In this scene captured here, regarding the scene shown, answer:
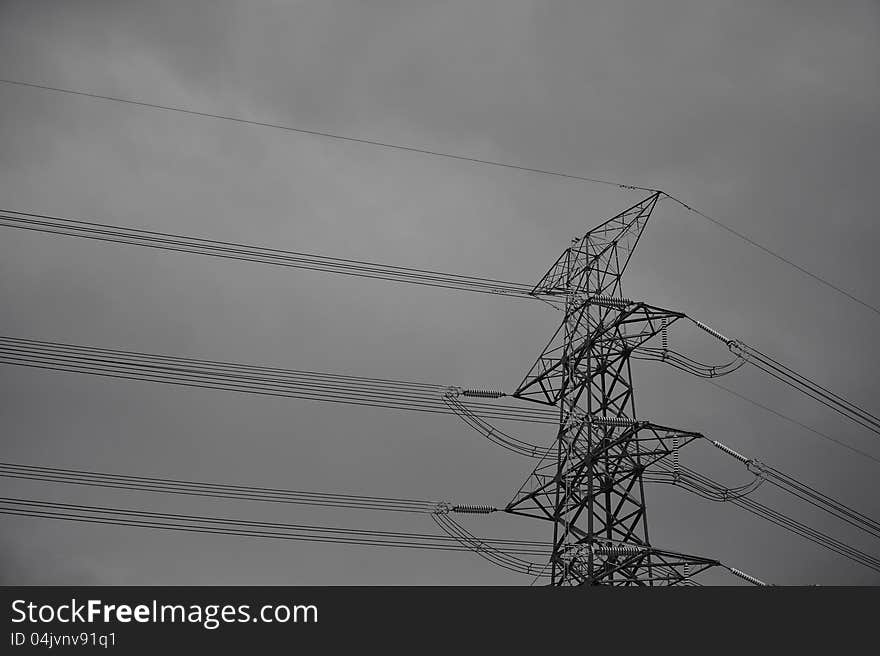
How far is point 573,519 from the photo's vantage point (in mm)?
Result: 32625

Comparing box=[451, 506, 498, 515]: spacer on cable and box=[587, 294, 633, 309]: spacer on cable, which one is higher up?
box=[587, 294, 633, 309]: spacer on cable

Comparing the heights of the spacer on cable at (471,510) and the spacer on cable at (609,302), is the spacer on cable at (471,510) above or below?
below

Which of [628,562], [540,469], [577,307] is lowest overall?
[628,562]

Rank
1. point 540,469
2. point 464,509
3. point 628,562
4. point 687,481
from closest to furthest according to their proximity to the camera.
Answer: point 628,562 → point 687,481 → point 540,469 → point 464,509
